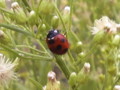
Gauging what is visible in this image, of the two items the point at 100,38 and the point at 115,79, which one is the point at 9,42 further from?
the point at 115,79

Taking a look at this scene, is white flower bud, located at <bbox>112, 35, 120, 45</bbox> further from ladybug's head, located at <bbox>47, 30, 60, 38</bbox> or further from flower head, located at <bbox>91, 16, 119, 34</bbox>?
ladybug's head, located at <bbox>47, 30, 60, 38</bbox>

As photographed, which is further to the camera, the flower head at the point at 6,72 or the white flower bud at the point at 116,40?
the white flower bud at the point at 116,40

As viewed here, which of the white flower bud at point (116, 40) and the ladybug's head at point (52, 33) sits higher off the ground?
the white flower bud at point (116, 40)

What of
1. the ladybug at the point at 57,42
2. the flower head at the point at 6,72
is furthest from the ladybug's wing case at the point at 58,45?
the flower head at the point at 6,72

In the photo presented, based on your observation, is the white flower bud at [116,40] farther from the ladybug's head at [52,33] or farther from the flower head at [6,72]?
the flower head at [6,72]

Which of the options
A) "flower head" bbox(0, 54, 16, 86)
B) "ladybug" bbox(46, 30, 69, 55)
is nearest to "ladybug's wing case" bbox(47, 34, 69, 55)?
"ladybug" bbox(46, 30, 69, 55)

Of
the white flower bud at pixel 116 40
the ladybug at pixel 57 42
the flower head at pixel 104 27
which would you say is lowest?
the ladybug at pixel 57 42

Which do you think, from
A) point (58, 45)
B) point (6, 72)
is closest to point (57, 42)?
point (58, 45)
